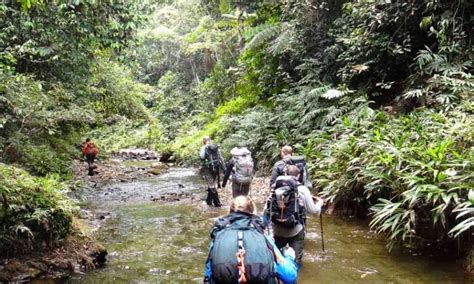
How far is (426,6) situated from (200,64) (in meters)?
25.5

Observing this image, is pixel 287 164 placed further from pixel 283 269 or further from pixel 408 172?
pixel 283 269

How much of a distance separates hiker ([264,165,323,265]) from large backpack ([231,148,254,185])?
351 centimetres

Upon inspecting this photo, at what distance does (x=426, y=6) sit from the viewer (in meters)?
11.1

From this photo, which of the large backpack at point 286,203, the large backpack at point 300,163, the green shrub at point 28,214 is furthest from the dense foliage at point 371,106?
the green shrub at point 28,214

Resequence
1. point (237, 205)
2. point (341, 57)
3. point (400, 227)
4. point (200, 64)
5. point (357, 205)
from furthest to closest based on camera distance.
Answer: point (200, 64) → point (341, 57) → point (357, 205) → point (400, 227) → point (237, 205)

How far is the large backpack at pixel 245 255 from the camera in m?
3.28

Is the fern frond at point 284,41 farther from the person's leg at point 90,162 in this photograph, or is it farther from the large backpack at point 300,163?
the large backpack at point 300,163

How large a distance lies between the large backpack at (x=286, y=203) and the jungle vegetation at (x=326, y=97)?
6.25 ft

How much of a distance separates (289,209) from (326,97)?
759 cm

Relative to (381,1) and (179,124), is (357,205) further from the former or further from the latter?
(179,124)

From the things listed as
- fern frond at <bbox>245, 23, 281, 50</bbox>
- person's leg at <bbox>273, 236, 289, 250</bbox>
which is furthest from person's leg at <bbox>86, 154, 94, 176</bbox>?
person's leg at <bbox>273, 236, 289, 250</bbox>

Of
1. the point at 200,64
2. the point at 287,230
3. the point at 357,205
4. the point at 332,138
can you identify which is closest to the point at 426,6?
the point at 332,138

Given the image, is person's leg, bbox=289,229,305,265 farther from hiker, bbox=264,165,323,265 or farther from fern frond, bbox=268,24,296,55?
fern frond, bbox=268,24,296,55

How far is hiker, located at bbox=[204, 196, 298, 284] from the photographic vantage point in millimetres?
3277
